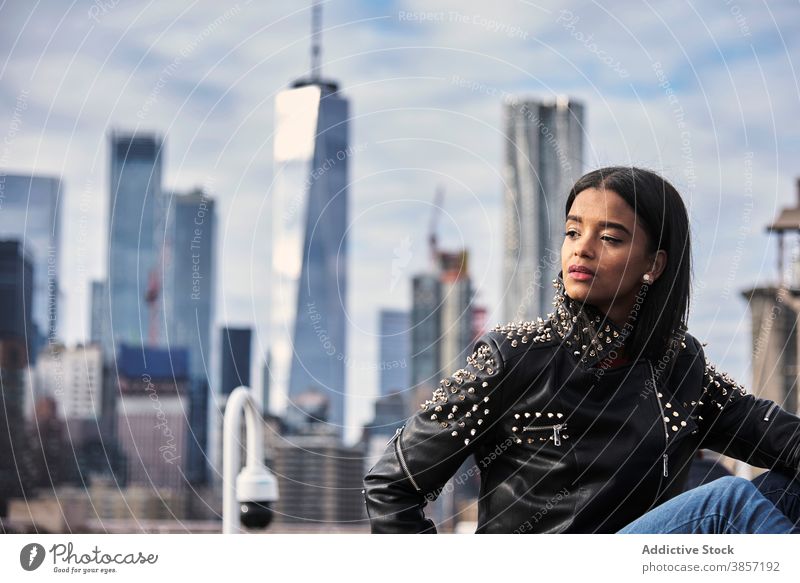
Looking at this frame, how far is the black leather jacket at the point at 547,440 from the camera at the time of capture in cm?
298

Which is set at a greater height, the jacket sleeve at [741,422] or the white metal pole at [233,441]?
the jacket sleeve at [741,422]

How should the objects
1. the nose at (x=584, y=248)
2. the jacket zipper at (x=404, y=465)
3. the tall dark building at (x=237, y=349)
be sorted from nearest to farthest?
the jacket zipper at (x=404, y=465) → the nose at (x=584, y=248) → the tall dark building at (x=237, y=349)

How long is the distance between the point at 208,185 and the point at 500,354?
5.12 ft

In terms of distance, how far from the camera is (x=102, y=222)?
18.5 feet

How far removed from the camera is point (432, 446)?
2.97 m

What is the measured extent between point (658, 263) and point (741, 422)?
0.45 meters

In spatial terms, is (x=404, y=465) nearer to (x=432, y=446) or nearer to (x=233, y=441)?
(x=432, y=446)

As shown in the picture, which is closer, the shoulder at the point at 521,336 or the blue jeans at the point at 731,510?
the blue jeans at the point at 731,510

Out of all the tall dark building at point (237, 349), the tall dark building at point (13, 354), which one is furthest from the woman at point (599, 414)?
the tall dark building at point (13, 354)

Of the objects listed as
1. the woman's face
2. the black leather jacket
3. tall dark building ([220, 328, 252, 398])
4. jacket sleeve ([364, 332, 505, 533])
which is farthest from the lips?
tall dark building ([220, 328, 252, 398])

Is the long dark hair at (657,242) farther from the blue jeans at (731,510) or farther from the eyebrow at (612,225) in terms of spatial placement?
the blue jeans at (731,510)

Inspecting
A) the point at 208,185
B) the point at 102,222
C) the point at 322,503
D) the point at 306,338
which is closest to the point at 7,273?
the point at 102,222

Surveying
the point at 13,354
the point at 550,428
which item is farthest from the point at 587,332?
the point at 13,354
